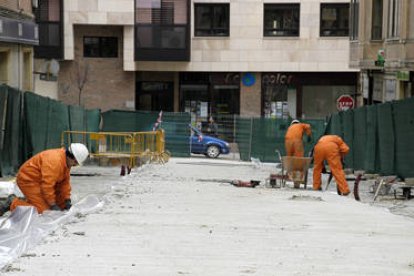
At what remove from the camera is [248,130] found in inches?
1265

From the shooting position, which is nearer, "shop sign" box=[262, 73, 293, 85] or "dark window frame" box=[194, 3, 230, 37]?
"dark window frame" box=[194, 3, 230, 37]

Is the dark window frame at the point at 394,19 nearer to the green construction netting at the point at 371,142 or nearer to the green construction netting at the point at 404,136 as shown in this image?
the green construction netting at the point at 371,142

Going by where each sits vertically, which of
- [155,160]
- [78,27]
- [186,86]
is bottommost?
[155,160]

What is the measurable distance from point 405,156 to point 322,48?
22.5m

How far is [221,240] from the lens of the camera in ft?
24.1

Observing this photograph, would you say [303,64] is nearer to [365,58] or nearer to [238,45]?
[238,45]

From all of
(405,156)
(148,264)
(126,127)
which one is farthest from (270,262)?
(126,127)

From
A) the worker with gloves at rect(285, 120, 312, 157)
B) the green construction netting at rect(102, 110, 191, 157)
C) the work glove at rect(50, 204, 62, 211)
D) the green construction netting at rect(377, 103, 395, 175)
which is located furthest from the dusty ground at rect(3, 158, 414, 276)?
the green construction netting at rect(102, 110, 191, 157)

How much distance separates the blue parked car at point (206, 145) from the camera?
32.6m

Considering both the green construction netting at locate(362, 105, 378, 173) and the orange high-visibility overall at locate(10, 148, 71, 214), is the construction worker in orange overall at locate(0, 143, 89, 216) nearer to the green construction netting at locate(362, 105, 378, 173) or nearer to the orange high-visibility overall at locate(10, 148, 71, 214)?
the orange high-visibility overall at locate(10, 148, 71, 214)

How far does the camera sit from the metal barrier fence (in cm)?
2438

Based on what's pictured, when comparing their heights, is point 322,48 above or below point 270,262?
above

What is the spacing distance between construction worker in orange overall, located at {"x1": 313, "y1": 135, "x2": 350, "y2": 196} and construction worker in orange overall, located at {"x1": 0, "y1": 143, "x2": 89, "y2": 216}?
7093mm

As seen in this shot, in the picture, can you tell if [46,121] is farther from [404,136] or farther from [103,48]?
[103,48]
